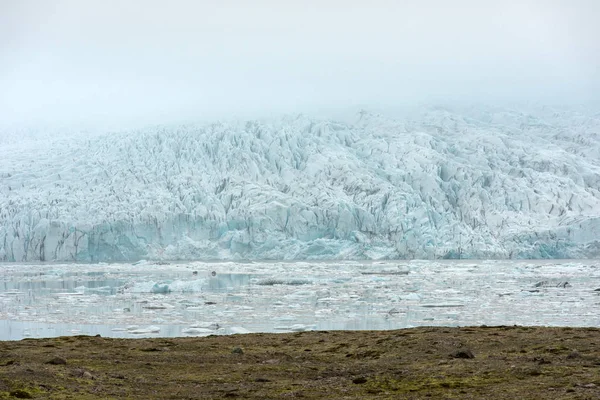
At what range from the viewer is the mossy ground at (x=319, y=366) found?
20.9 ft

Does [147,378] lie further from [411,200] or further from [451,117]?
[451,117]

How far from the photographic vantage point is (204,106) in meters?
79.2

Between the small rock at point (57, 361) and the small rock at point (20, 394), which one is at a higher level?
the small rock at point (20, 394)

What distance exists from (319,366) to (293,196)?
41624 mm

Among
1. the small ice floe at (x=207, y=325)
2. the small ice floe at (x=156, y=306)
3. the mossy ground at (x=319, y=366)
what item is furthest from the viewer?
the small ice floe at (x=156, y=306)

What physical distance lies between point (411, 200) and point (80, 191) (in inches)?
946

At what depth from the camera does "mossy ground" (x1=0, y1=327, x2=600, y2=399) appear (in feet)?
20.9

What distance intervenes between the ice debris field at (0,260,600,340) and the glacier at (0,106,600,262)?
1375 cm

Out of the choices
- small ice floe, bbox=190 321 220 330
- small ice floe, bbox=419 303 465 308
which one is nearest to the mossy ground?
small ice floe, bbox=190 321 220 330

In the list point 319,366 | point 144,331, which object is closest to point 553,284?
point 144,331

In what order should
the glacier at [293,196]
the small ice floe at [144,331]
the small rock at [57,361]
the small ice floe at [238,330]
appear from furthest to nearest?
the glacier at [293,196] → the small ice floe at [144,331] → the small ice floe at [238,330] → the small rock at [57,361]

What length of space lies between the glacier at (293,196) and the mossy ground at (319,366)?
3555cm

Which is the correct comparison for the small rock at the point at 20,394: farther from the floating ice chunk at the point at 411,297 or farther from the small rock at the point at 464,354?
the floating ice chunk at the point at 411,297

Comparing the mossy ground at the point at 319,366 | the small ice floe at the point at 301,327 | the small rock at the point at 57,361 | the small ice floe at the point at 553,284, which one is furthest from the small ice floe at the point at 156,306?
the small ice floe at the point at 553,284
